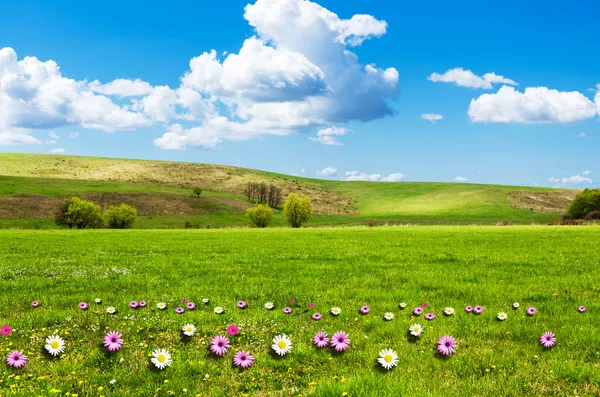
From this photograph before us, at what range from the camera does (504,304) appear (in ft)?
34.9

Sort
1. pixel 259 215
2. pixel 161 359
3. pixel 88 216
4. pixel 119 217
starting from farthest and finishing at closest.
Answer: pixel 259 215 < pixel 119 217 < pixel 88 216 < pixel 161 359

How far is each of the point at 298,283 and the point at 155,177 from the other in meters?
182

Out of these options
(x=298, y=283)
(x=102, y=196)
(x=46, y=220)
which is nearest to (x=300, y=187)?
(x=102, y=196)

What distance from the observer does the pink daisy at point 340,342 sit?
7.19m

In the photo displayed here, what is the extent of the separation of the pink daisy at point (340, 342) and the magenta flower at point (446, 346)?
A: 4.99 ft

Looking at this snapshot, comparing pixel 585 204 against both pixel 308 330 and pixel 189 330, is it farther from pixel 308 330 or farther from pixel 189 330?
pixel 189 330

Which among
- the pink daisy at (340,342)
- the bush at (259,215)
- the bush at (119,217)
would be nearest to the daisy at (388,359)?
the pink daisy at (340,342)

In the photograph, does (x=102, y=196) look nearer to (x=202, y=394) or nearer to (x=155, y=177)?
(x=155, y=177)

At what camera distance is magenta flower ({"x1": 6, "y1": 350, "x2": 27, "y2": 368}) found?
6574 millimetres

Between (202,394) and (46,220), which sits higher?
(202,394)

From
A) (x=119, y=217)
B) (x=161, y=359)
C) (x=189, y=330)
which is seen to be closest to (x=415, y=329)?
(x=189, y=330)

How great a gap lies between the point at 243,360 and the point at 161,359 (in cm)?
125

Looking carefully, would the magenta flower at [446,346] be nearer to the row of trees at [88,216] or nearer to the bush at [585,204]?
the row of trees at [88,216]

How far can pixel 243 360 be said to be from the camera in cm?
679
